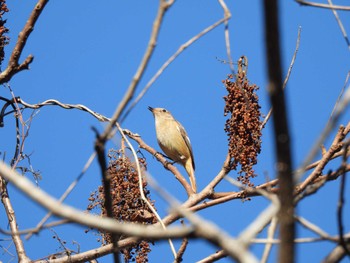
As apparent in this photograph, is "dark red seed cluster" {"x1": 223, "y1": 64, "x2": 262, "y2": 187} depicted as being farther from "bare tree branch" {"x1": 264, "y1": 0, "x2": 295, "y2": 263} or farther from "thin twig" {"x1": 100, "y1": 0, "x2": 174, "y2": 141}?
"bare tree branch" {"x1": 264, "y1": 0, "x2": 295, "y2": 263}

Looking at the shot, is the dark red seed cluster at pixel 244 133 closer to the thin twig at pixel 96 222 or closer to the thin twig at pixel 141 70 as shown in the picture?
the thin twig at pixel 141 70

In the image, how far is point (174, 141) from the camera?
1045cm

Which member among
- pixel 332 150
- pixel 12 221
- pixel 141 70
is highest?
pixel 12 221

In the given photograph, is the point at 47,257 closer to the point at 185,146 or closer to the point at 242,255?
the point at 242,255

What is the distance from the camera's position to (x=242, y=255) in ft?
2.75

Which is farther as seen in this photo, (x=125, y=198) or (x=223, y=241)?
(x=125, y=198)

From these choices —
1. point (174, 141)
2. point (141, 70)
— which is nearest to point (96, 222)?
point (141, 70)

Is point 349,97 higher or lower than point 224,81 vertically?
lower

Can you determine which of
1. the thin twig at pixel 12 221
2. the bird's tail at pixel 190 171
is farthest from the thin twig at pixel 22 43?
the bird's tail at pixel 190 171

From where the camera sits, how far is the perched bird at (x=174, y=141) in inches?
400

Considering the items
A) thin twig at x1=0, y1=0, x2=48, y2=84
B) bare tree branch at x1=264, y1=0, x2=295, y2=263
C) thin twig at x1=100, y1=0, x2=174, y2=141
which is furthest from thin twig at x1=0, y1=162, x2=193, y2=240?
thin twig at x1=0, y1=0, x2=48, y2=84

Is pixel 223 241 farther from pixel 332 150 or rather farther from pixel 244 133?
pixel 244 133

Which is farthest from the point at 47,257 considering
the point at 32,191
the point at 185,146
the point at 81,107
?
the point at 185,146

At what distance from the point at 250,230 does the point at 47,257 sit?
3421 millimetres
